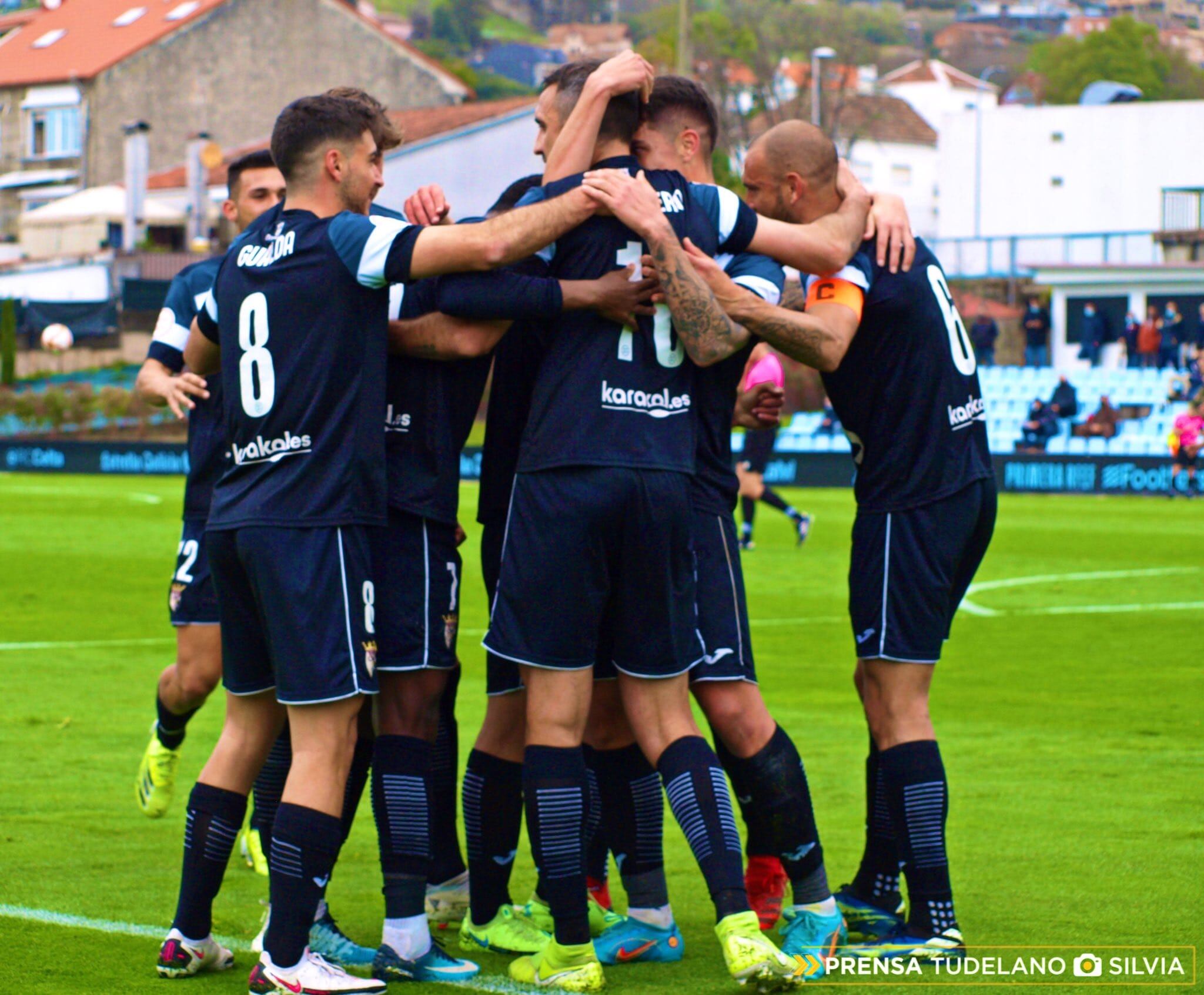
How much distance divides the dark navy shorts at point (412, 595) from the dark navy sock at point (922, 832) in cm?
136

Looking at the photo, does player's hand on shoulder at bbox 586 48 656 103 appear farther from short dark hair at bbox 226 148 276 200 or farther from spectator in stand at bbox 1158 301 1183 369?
spectator in stand at bbox 1158 301 1183 369

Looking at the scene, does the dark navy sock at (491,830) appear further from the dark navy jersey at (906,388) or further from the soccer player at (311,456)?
the dark navy jersey at (906,388)

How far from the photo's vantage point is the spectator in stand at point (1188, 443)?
27.5 metres

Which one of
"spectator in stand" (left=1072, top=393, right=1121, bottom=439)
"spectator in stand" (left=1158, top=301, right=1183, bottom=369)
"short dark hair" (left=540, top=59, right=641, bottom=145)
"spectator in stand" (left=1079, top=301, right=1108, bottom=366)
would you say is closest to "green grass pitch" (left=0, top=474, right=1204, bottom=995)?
"short dark hair" (left=540, top=59, right=641, bottom=145)

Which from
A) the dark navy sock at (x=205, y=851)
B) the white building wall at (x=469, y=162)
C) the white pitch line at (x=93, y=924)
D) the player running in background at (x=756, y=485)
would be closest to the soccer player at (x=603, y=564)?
the dark navy sock at (x=205, y=851)

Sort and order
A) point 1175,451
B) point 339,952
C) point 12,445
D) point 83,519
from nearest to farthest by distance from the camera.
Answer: point 339,952, point 83,519, point 1175,451, point 12,445

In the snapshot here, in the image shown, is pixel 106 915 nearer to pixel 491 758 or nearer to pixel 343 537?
pixel 491 758

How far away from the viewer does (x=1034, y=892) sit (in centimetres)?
565

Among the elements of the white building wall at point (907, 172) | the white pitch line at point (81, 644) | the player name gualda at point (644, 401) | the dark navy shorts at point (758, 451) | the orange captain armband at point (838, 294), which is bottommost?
the white pitch line at point (81, 644)

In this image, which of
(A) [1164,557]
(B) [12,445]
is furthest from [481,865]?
(B) [12,445]

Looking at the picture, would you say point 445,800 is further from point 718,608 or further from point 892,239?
point 892,239

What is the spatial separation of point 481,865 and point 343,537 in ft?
4.05

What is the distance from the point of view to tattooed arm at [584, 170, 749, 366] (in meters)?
4.57

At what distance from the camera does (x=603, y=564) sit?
4.66 metres
